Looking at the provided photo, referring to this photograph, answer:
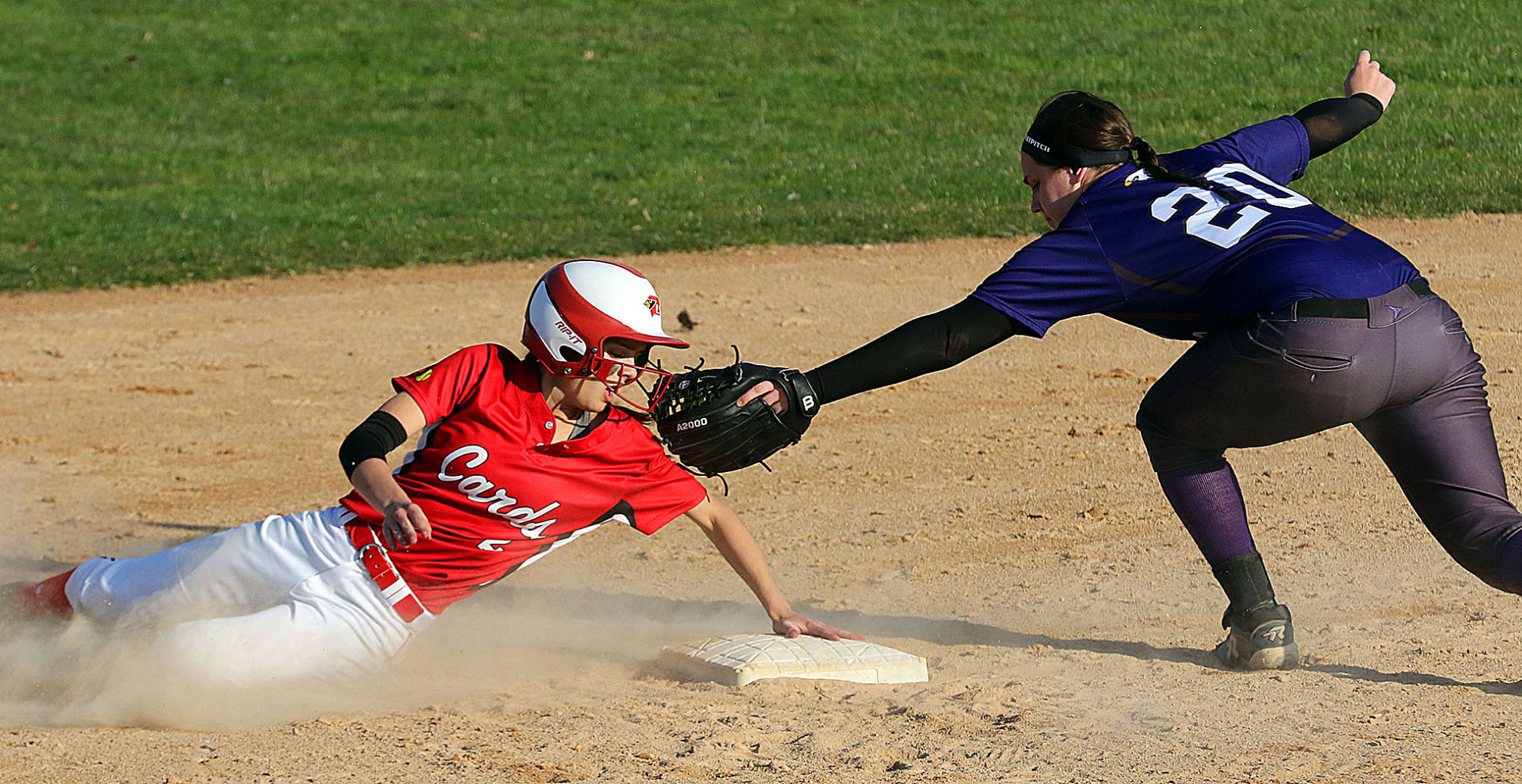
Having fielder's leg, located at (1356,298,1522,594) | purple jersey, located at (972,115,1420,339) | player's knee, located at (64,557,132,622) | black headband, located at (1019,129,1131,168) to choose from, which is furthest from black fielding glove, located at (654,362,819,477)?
player's knee, located at (64,557,132,622)

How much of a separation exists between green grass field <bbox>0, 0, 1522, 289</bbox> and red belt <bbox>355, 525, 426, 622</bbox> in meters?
6.18

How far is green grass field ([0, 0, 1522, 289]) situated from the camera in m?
11.2

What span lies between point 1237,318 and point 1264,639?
101cm

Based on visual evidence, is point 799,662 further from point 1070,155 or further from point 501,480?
point 1070,155

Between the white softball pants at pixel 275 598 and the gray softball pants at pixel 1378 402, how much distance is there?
2307mm

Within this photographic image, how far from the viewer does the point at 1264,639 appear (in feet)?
14.5

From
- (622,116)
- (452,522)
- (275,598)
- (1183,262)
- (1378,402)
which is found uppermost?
(1183,262)

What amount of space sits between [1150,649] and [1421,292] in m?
1.38

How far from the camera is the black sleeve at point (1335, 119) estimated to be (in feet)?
15.1

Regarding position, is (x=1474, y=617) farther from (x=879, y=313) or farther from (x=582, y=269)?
(x=879, y=313)

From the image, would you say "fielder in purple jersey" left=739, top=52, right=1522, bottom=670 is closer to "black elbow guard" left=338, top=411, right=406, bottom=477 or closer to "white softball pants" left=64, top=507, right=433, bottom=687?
"black elbow guard" left=338, top=411, right=406, bottom=477

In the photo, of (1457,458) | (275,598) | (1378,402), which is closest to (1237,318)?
(1378,402)

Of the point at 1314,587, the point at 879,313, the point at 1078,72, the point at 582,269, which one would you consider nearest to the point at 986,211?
the point at 879,313

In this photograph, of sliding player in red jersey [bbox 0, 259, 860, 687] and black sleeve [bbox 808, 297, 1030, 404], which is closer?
black sleeve [bbox 808, 297, 1030, 404]
